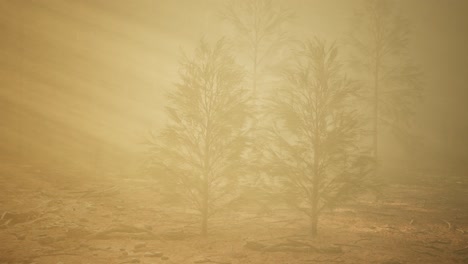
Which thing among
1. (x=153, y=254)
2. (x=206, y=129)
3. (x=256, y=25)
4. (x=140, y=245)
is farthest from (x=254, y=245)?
(x=256, y=25)

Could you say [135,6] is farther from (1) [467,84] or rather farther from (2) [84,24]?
(1) [467,84]

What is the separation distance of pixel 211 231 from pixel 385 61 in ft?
57.3

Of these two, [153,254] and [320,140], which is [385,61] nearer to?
[320,140]

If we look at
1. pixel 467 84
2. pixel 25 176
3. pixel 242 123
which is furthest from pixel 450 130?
pixel 25 176

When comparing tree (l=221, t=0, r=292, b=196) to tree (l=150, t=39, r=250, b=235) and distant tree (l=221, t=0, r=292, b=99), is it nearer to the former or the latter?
distant tree (l=221, t=0, r=292, b=99)

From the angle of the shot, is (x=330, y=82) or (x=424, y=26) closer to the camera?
(x=330, y=82)

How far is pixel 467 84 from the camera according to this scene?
79062 mm

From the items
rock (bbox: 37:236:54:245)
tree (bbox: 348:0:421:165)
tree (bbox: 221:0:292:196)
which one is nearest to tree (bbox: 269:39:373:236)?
tree (bbox: 221:0:292:196)

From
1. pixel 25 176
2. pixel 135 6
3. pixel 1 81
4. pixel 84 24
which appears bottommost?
pixel 25 176

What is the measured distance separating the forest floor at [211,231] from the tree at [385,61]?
22.0 feet

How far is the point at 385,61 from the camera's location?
20828 millimetres

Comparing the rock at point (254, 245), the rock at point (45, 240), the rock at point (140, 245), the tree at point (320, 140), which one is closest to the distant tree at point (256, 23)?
the tree at point (320, 140)

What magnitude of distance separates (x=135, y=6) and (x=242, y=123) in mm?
69367

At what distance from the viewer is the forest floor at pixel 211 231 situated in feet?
30.1
